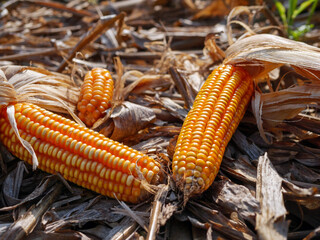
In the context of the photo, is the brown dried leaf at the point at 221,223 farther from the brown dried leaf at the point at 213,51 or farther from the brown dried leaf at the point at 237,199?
the brown dried leaf at the point at 213,51

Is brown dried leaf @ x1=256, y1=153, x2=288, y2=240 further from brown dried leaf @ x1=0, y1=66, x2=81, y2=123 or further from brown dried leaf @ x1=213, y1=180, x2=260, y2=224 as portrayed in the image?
brown dried leaf @ x1=0, y1=66, x2=81, y2=123

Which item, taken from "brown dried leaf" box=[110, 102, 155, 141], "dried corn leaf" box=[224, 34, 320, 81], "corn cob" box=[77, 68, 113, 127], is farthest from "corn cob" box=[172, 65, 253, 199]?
"corn cob" box=[77, 68, 113, 127]

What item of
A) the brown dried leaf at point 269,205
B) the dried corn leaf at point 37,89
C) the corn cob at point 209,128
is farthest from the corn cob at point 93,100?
the brown dried leaf at point 269,205

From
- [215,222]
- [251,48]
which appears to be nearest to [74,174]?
[215,222]

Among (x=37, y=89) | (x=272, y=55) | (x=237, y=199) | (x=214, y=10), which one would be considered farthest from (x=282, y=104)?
(x=214, y=10)

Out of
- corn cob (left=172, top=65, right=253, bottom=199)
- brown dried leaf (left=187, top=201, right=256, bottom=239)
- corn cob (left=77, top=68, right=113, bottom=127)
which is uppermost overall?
corn cob (left=172, top=65, right=253, bottom=199)

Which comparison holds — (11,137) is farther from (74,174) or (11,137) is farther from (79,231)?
(79,231)

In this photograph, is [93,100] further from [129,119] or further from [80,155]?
[80,155]
